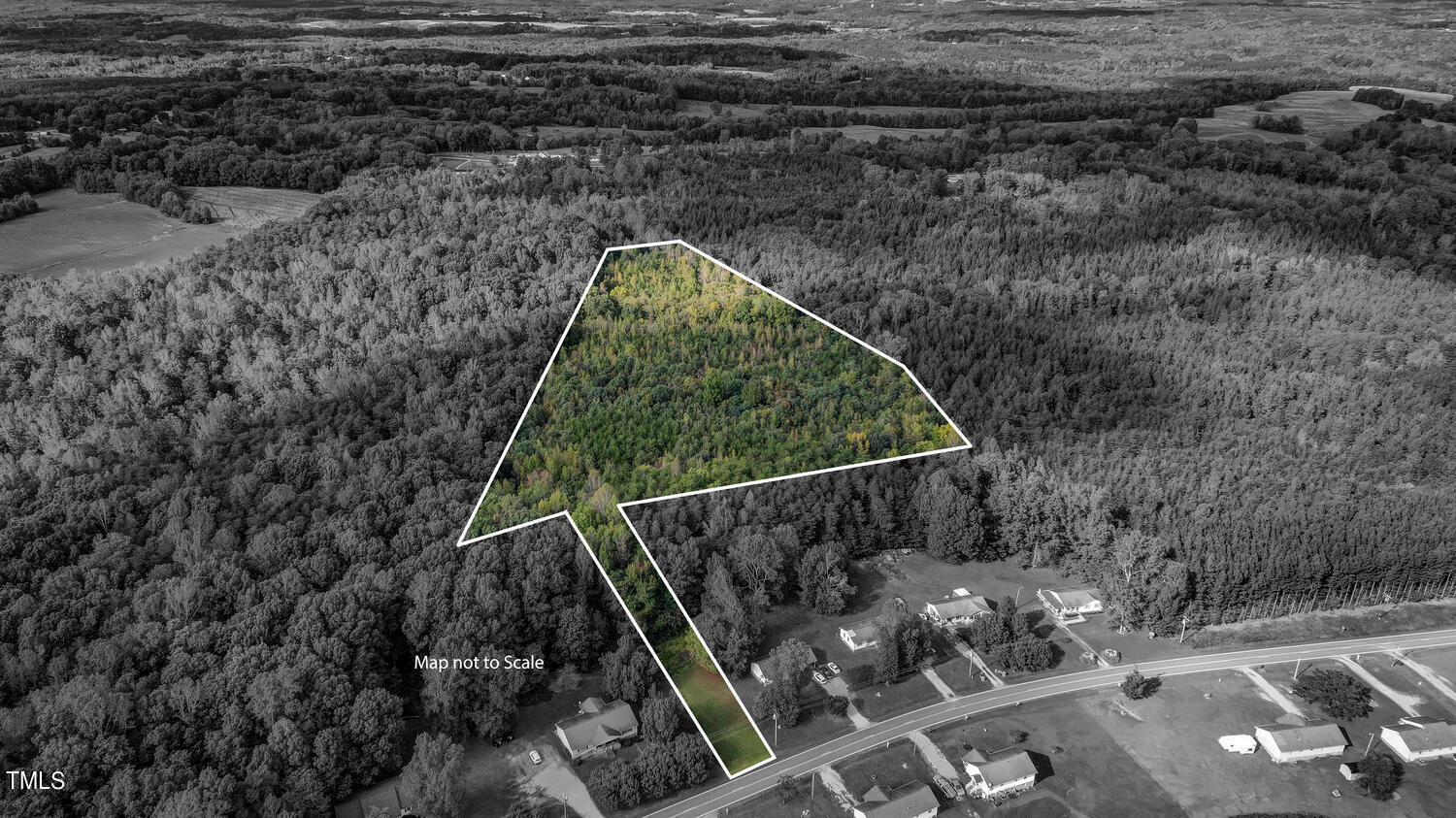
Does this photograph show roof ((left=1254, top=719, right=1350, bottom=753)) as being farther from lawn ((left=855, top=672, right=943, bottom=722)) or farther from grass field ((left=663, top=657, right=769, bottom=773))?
grass field ((left=663, top=657, right=769, bottom=773))

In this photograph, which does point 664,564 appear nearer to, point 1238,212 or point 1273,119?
point 1238,212

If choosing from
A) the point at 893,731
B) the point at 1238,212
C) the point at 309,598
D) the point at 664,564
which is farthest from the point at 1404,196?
the point at 309,598

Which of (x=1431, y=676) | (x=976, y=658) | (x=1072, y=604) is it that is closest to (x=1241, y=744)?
(x=1072, y=604)

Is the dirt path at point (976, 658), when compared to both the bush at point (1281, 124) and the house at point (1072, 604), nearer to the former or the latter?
the house at point (1072, 604)

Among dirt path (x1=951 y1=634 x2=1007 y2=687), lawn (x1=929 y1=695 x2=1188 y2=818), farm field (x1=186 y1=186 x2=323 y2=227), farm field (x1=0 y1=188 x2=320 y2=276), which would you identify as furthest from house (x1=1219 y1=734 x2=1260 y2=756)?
farm field (x1=186 y1=186 x2=323 y2=227)

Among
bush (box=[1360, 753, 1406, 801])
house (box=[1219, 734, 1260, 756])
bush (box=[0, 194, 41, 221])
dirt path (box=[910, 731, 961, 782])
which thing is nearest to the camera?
bush (box=[1360, 753, 1406, 801])

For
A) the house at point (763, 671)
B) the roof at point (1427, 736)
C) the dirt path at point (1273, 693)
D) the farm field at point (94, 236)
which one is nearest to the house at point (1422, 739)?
the roof at point (1427, 736)
